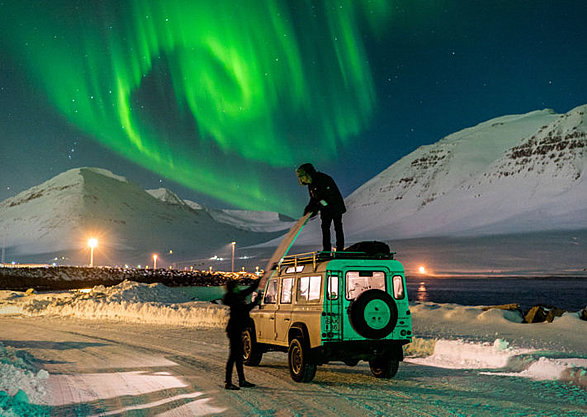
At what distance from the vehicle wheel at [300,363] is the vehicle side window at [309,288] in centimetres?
84

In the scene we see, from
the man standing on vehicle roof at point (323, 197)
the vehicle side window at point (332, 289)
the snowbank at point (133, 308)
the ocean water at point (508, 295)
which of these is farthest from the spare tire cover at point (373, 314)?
the ocean water at point (508, 295)

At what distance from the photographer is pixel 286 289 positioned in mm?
12156

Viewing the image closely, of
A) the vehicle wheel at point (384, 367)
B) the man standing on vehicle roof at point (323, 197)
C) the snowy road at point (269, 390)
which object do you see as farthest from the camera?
the man standing on vehicle roof at point (323, 197)

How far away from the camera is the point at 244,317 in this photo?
34.6 feet

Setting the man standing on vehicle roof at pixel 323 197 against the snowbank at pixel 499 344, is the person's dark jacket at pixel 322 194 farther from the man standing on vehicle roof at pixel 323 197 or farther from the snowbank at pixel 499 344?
the snowbank at pixel 499 344

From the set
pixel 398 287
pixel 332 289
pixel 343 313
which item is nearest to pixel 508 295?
pixel 398 287

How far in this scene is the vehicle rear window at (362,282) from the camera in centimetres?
1092

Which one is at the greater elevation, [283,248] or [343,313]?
[283,248]

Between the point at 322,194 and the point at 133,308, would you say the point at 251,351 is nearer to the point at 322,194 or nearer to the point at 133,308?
the point at 322,194

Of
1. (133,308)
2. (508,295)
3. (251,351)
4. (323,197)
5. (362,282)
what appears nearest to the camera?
(362,282)

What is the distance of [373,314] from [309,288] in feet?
4.61

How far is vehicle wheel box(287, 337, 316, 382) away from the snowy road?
195mm

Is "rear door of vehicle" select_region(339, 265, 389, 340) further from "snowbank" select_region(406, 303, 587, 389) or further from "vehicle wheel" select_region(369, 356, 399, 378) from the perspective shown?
"snowbank" select_region(406, 303, 587, 389)

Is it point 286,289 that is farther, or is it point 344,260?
point 286,289
